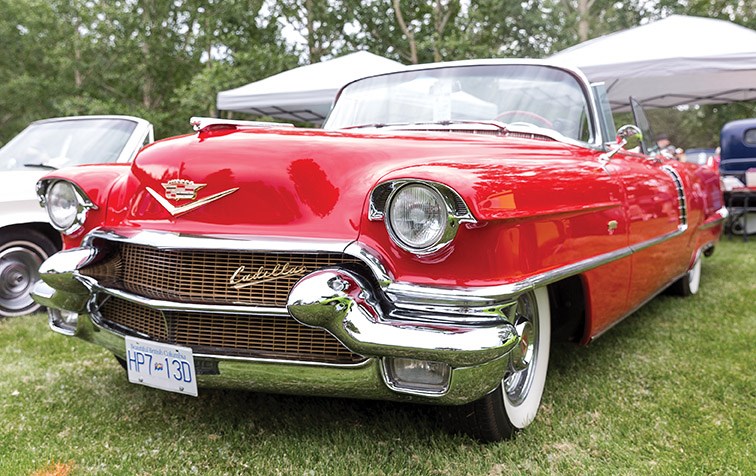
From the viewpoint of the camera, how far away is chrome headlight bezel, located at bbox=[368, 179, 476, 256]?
1.65m

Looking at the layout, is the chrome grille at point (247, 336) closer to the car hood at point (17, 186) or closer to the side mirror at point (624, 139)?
the side mirror at point (624, 139)

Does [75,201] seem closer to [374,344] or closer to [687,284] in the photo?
[374,344]

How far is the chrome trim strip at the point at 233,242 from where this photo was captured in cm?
177

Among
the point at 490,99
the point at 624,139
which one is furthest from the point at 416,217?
the point at 624,139

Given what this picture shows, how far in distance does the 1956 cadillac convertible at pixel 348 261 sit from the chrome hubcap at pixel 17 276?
1835 millimetres

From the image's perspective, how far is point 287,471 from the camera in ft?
6.29

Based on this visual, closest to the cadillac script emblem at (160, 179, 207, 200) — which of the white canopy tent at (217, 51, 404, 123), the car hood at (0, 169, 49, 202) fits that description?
the car hood at (0, 169, 49, 202)

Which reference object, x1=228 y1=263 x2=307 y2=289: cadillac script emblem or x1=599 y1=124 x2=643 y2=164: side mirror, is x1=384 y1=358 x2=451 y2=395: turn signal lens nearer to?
x1=228 y1=263 x2=307 y2=289: cadillac script emblem

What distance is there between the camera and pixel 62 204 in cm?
254

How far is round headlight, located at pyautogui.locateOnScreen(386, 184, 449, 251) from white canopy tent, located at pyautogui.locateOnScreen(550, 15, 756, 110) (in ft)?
→ 15.3

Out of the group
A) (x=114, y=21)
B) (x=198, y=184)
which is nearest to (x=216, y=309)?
(x=198, y=184)

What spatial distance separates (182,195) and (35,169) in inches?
121

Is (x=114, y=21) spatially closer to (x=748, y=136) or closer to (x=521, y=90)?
(x=748, y=136)

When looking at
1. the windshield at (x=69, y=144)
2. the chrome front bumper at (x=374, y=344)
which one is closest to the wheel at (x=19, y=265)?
the windshield at (x=69, y=144)
